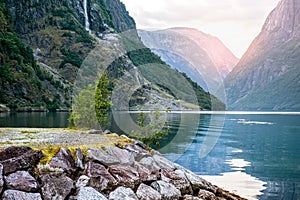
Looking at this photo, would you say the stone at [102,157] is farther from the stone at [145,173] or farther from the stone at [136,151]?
the stone at [136,151]

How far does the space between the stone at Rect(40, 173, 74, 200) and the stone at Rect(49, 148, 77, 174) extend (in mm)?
610

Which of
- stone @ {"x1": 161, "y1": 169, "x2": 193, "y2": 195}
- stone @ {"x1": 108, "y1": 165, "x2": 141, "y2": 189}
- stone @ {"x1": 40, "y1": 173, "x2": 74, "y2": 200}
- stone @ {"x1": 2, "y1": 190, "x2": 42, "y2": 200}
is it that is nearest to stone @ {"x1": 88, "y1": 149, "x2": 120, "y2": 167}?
stone @ {"x1": 108, "y1": 165, "x2": 141, "y2": 189}

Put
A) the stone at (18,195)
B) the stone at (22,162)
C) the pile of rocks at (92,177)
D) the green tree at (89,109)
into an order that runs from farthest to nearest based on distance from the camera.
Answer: the green tree at (89,109)
the stone at (22,162)
the pile of rocks at (92,177)
the stone at (18,195)

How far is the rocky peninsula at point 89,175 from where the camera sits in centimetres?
1779

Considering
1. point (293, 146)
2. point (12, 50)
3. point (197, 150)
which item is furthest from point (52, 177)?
point (12, 50)

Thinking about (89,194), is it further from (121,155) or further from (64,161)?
(121,155)

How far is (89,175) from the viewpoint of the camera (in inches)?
769

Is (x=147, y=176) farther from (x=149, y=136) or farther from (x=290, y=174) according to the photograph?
(x=290, y=174)

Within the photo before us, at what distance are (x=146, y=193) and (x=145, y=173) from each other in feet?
6.00

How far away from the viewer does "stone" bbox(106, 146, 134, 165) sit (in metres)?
22.8

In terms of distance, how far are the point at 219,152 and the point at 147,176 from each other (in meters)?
39.8

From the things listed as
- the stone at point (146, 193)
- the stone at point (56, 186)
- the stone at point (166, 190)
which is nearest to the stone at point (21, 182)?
the stone at point (56, 186)

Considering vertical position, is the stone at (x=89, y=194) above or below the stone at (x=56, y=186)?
below

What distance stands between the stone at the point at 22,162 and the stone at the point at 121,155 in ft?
→ 15.8
